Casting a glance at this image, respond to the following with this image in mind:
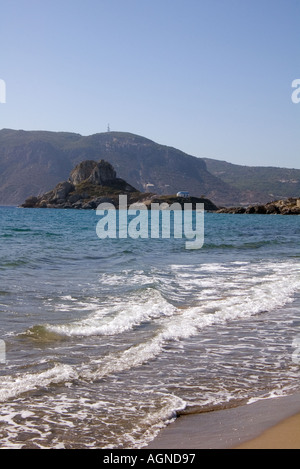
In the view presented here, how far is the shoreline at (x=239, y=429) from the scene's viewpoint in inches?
186

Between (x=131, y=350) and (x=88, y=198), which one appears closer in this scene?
(x=131, y=350)

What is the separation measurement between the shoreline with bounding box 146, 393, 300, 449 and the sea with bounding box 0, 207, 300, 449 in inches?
6.9

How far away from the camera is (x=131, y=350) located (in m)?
8.14

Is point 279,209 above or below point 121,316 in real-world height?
above

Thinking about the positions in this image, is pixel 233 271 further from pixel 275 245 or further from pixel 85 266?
pixel 275 245

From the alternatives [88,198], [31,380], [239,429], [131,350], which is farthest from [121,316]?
[88,198]

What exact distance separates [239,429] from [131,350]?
3.30 metres

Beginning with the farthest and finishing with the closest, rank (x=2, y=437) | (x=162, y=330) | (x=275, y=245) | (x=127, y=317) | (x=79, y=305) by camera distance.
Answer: (x=275, y=245) → (x=79, y=305) → (x=127, y=317) → (x=162, y=330) → (x=2, y=437)

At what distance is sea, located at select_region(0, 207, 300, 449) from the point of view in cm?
541

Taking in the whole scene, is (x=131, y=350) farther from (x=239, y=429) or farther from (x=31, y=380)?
(x=239, y=429)

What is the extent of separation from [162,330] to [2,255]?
47.2 ft

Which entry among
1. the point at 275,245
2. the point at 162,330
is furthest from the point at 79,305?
the point at 275,245

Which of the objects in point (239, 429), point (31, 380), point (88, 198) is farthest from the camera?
point (88, 198)
